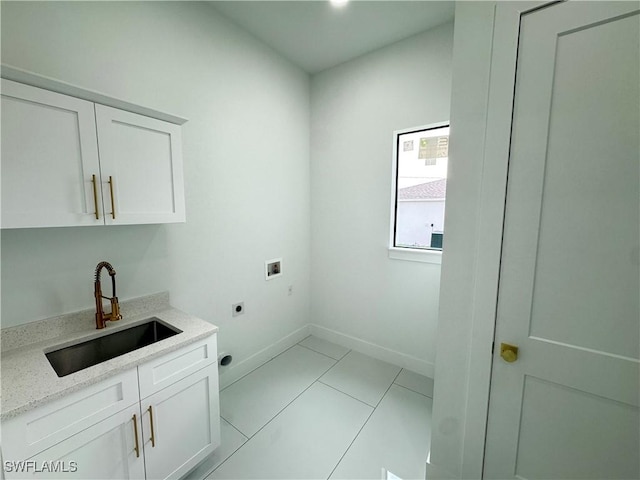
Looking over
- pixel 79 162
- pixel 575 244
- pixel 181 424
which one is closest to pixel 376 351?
pixel 181 424

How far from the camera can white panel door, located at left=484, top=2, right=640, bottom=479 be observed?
0.96 meters

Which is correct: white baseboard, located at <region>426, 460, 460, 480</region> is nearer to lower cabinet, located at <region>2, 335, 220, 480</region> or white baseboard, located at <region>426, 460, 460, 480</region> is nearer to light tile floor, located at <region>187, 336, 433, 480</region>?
light tile floor, located at <region>187, 336, 433, 480</region>

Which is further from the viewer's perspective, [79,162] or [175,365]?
[175,365]

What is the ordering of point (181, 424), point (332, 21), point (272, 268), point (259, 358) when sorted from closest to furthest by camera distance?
point (181, 424) < point (332, 21) < point (259, 358) < point (272, 268)

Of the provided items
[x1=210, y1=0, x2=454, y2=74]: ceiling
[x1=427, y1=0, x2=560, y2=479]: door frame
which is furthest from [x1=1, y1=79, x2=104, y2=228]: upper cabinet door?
[x1=427, y1=0, x2=560, y2=479]: door frame

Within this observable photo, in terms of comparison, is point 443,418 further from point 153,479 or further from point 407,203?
point 407,203

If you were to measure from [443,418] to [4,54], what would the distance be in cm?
292

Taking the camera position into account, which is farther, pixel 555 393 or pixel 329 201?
pixel 329 201

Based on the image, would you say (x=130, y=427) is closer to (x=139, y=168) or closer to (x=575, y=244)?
(x=139, y=168)

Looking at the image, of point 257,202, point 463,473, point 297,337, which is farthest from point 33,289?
point 463,473

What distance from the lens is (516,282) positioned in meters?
1.18

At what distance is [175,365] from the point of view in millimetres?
1333

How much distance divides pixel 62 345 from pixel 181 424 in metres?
0.75

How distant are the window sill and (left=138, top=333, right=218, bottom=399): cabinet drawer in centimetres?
175
